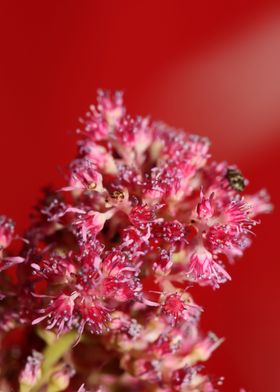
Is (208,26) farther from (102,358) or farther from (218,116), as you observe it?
(102,358)

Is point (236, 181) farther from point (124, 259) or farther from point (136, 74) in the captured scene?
point (136, 74)

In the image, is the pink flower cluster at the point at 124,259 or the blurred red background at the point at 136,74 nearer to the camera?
the pink flower cluster at the point at 124,259

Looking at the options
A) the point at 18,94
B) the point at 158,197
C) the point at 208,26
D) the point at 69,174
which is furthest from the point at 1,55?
the point at 158,197

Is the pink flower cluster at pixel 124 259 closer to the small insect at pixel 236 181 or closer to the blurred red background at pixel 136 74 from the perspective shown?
the small insect at pixel 236 181

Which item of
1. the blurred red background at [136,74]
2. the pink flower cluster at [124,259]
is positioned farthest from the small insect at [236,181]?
the blurred red background at [136,74]

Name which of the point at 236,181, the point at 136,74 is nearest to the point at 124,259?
the point at 236,181

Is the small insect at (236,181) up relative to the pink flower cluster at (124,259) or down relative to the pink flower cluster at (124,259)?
up
